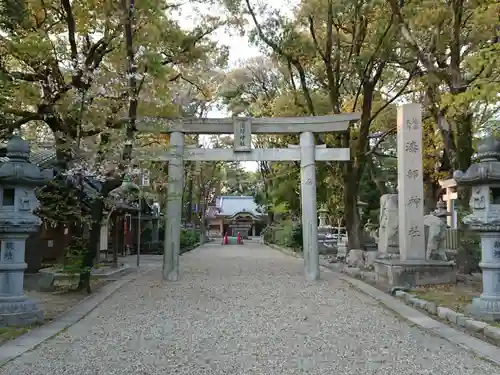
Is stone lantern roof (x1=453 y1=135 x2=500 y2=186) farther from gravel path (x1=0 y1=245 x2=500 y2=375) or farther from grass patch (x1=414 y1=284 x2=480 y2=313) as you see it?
gravel path (x1=0 y1=245 x2=500 y2=375)

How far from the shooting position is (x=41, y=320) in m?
8.04

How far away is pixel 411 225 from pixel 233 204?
5171 cm

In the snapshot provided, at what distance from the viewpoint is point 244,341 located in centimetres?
696

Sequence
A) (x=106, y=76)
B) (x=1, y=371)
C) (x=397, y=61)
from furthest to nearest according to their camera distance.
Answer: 1. (x=397, y=61)
2. (x=106, y=76)
3. (x=1, y=371)

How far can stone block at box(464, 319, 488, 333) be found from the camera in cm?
727

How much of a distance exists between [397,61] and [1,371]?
55.2 feet

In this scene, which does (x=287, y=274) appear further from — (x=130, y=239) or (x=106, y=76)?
(x=130, y=239)

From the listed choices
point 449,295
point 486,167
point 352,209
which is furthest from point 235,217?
point 486,167

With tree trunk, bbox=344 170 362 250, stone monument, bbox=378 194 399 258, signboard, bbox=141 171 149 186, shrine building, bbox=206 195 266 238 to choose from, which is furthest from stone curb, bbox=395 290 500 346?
shrine building, bbox=206 195 266 238

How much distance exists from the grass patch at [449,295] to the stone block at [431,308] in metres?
0.26

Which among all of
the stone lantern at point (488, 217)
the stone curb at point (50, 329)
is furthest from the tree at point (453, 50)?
the stone curb at point (50, 329)

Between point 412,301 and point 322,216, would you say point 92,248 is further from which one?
point 322,216

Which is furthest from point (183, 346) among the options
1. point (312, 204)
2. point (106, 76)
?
point (312, 204)

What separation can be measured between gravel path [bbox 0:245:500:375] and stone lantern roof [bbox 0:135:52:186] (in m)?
2.37
